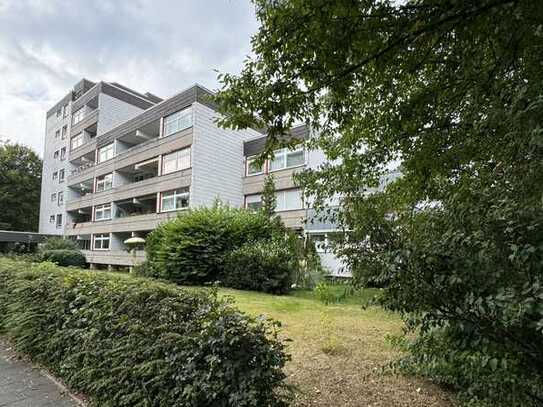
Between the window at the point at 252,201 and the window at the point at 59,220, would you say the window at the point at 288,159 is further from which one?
the window at the point at 59,220

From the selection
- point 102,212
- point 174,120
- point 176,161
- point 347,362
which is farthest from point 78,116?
point 347,362

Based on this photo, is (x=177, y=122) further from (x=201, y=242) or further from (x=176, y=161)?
(x=201, y=242)

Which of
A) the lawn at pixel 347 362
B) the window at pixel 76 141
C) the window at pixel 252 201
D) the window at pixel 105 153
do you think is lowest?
the lawn at pixel 347 362

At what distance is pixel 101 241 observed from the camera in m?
29.2

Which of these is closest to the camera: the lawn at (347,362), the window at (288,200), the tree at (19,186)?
the lawn at (347,362)

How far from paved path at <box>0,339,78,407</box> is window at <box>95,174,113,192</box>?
26.4 m

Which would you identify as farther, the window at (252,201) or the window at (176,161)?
the window at (252,201)

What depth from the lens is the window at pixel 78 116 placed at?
35972 millimetres

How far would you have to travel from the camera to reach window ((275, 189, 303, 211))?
21.6 metres

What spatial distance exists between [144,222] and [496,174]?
24.3m

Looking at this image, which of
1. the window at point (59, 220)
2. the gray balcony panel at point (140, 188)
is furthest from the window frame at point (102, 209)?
the window at point (59, 220)

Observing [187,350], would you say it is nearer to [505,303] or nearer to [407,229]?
[407,229]

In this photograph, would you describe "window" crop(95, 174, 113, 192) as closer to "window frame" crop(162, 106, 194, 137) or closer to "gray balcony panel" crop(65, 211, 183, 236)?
"gray balcony panel" crop(65, 211, 183, 236)

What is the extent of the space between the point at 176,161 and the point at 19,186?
31.8 m
